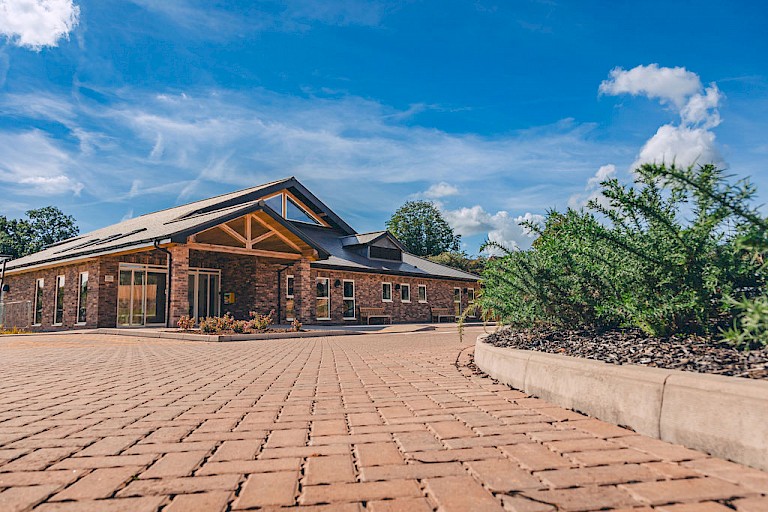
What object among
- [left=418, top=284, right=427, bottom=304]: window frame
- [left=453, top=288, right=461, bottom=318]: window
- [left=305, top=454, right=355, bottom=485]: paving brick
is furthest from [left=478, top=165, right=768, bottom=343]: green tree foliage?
[left=453, top=288, right=461, bottom=318]: window

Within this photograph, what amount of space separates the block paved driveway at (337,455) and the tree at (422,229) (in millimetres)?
49493

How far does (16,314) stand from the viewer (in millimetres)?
21359

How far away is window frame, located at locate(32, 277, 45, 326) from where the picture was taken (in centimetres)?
1962

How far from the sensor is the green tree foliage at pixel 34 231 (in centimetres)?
4575

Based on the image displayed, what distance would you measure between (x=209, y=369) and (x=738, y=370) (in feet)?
18.0

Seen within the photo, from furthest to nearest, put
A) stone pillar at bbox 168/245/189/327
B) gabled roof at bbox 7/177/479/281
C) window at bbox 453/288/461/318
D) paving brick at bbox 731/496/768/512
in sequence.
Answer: window at bbox 453/288/461/318 → gabled roof at bbox 7/177/479/281 → stone pillar at bbox 168/245/189/327 → paving brick at bbox 731/496/768/512

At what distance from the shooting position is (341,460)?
2.37 meters

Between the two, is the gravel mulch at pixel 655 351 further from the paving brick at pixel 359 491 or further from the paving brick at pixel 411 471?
the paving brick at pixel 359 491

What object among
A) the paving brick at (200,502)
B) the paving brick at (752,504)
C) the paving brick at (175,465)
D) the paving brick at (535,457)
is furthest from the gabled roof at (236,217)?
the paving brick at (752,504)

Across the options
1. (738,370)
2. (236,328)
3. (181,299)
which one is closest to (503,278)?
(738,370)

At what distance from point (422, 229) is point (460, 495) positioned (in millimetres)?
52876

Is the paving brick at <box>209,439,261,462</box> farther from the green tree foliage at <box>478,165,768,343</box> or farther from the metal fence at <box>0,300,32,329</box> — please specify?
the metal fence at <box>0,300,32,329</box>

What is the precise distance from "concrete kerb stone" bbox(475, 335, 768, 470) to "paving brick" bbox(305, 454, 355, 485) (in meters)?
1.60

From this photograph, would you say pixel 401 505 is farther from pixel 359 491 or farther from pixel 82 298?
pixel 82 298
